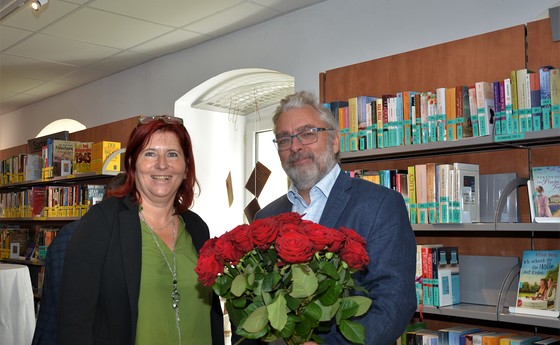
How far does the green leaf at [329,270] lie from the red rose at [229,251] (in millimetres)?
195

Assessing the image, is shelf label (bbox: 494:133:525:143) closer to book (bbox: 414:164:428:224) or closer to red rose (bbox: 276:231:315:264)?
book (bbox: 414:164:428:224)

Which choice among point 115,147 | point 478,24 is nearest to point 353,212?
point 478,24

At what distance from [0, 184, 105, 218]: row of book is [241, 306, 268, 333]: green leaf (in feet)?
16.6

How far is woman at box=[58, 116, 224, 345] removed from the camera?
1.88 m

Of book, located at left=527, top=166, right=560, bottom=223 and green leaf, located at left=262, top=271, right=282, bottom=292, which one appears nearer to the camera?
green leaf, located at left=262, top=271, right=282, bottom=292

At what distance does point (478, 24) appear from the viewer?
12.4 feet

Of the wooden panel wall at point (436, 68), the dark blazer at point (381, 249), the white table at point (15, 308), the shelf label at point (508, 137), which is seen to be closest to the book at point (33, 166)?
the white table at point (15, 308)

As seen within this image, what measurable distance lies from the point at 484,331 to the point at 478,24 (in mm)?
1852

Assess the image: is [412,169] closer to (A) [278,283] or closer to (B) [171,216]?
(B) [171,216]

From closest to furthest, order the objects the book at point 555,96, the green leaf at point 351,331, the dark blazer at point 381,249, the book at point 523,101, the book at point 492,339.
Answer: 1. the green leaf at point 351,331
2. the dark blazer at point 381,249
3. the book at point 555,96
4. the book at point 523,101
5. the book at point 492,339

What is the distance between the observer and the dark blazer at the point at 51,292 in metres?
2.01

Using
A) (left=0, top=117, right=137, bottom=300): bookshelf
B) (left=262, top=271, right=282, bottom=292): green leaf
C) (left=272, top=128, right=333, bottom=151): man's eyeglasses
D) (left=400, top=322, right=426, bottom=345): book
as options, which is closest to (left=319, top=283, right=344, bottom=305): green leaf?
(left=262, top=271, right=282, bottom=292): green leaf

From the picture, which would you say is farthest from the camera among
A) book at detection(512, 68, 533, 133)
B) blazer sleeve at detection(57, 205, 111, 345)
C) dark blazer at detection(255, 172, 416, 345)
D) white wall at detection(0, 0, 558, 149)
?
white wall at detection(0, 0, 558, 149)

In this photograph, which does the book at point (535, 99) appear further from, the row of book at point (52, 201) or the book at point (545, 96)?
the row of book at point (52, 201)
